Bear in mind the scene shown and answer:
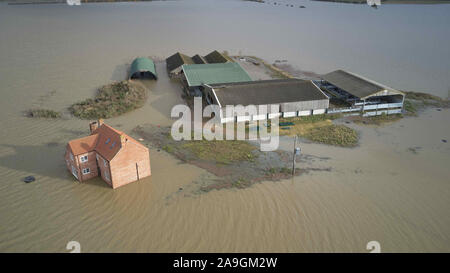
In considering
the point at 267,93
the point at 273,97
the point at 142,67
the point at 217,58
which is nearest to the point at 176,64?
the point at 142,67

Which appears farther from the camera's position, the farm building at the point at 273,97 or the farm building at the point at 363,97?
the farm building at the point at 363,97

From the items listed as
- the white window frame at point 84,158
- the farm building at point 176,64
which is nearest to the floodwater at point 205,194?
the white window frame at point 84,158

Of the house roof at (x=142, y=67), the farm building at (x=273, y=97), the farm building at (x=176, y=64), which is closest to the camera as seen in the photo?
the farm building at (x=273, y=97)

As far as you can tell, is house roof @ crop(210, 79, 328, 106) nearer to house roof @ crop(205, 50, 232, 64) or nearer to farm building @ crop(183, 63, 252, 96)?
farm building @ crop(183, 63, 252, 96)

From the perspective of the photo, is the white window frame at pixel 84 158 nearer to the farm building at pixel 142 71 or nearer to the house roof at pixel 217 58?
the farm building at pixel 142 71

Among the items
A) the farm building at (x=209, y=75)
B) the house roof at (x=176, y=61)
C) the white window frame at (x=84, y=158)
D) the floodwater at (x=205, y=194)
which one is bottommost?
the floodwater at (x=205, y=194)
